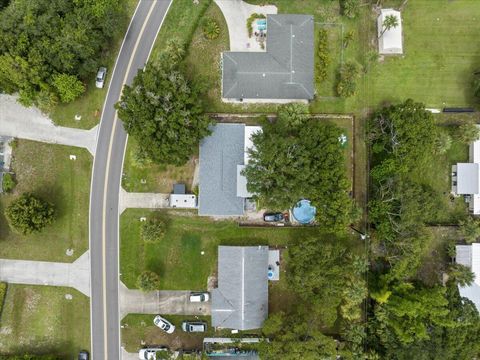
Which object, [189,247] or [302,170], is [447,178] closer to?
[302,170]

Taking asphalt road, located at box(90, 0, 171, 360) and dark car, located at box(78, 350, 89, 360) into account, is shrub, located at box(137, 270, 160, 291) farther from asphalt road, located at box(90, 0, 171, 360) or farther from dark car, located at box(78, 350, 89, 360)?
dark car, located at box(78, 350, 89, 360)

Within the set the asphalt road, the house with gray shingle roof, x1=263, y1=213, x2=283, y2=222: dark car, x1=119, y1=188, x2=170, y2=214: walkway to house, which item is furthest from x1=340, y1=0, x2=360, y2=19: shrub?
x1=119, y1=188, x2=170, y2=214: walkway to house

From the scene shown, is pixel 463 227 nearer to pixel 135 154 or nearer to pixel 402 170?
pixel 402 170

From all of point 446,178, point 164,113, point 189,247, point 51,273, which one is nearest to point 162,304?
point 189,247

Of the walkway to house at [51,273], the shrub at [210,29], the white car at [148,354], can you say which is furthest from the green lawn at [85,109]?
the white car at [148,354]

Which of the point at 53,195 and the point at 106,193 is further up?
the point at 106,193
